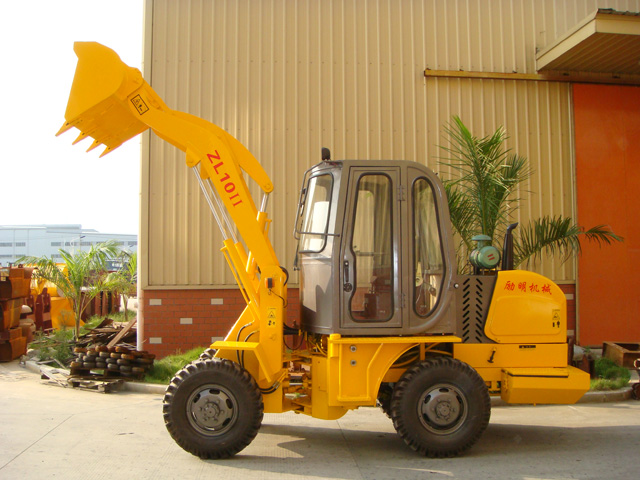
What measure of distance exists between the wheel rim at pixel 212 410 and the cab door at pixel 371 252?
1335mm

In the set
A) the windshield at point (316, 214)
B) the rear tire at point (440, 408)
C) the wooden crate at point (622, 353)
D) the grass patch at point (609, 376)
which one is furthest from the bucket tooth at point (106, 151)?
the wooden crate at point (622, 353)

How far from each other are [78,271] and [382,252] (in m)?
9.89

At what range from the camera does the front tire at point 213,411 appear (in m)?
5.65

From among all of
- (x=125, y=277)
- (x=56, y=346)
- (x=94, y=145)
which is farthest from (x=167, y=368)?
(x=125, y=277)

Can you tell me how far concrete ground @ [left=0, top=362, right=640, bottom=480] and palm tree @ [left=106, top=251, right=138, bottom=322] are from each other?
7.28m

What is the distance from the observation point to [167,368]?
32.4ft

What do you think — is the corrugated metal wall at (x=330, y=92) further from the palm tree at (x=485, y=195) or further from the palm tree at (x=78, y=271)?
the palm tree at (x=78, y=271)

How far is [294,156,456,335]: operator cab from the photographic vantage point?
225 inches

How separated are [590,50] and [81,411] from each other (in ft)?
→ 34.5

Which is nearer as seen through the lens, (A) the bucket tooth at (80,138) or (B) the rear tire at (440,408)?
(B) the rear tire at (440,408)

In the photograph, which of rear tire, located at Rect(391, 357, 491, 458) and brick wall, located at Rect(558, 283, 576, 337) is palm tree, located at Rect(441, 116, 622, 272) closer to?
brick wall, located at Rect(558, 283, 576, 337)

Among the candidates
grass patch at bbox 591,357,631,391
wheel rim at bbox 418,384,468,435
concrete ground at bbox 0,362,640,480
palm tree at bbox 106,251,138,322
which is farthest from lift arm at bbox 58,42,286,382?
palm tree at bbox 106,251,138,322

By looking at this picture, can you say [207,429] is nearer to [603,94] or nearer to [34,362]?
[34,362]

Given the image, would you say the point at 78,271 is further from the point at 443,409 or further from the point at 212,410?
the point at 443,409
